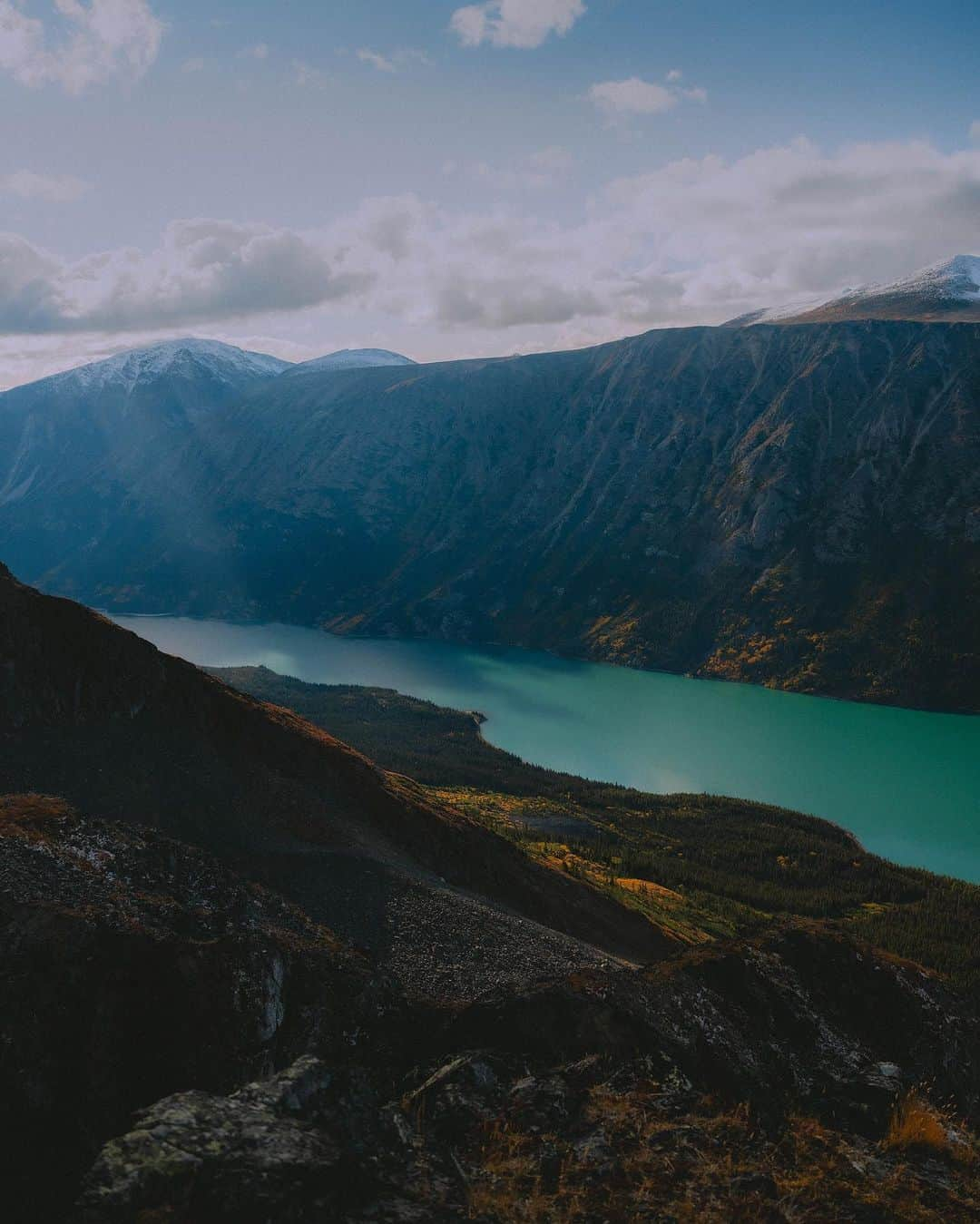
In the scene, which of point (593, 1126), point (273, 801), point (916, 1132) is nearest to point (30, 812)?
point (273, 801)

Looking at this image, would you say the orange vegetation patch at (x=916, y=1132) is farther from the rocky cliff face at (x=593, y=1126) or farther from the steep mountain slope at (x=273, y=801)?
the steep mountain slope at (x=273, y=801)

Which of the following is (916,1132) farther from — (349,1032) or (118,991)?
(118,991)

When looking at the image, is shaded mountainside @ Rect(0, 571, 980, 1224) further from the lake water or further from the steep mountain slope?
the lake water

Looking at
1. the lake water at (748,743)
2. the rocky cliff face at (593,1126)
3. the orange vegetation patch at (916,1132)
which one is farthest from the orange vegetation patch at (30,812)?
the lake water at (748,743)

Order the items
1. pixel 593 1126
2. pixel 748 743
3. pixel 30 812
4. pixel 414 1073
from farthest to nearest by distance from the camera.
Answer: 1. pixel 748 743
2. pixel 30 812
3. pixel 414 1073
4. pixel 593 1126

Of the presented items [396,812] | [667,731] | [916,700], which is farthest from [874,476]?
[396,812]

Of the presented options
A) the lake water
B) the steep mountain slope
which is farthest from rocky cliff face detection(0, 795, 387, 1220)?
the lake water
